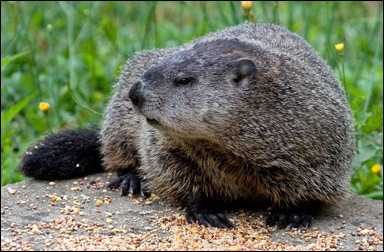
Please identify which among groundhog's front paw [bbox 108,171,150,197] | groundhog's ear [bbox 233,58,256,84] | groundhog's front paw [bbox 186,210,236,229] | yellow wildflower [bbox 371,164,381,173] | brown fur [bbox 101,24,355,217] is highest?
groundhog's ear [bbox 233,58,256,84]

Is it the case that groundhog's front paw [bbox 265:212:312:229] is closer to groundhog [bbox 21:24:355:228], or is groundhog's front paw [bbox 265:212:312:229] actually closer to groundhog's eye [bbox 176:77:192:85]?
groundhog [bbox 21:24:355:228]

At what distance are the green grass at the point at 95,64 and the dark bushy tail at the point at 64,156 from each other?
0.33m

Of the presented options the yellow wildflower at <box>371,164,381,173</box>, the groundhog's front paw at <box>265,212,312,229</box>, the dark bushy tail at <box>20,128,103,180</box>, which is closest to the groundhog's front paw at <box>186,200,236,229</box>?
Result: the groundhog's front paw at <box>265,212,312,229</box>

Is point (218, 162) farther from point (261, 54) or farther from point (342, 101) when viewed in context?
point (342, 101)

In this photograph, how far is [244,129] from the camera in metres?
4.63

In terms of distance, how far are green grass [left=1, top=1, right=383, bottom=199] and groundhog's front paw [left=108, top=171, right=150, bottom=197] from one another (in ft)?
3.01

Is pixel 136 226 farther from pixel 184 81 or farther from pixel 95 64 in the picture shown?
pixel 95 64

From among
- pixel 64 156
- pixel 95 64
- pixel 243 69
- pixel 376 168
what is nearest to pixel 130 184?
pixel 64 156

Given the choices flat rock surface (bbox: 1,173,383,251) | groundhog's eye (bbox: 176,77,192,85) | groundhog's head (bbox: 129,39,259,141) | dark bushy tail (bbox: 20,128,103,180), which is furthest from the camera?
dark bushy tail (bbox: 20,128,103,180)

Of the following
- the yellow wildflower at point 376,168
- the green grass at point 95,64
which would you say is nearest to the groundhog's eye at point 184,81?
the green grass at point 95,64

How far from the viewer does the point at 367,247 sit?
4496 mm

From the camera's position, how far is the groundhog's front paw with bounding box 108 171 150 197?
567 centimetres

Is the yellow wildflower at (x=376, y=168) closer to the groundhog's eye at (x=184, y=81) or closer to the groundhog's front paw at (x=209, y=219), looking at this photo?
the groundhog's front paw at (x=209, y=219)

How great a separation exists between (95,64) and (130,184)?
345 centimetres
